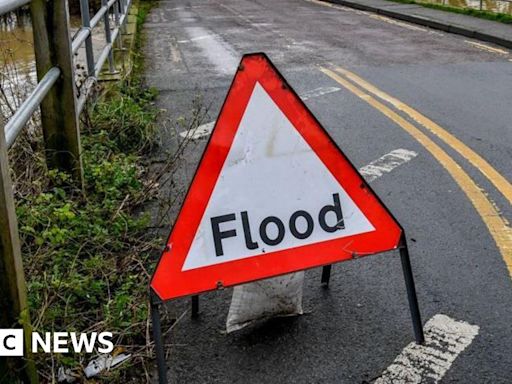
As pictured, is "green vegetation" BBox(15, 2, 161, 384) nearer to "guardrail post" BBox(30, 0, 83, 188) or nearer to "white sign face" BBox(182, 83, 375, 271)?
"guardrail post" BBox(30, 0, 83, 188)

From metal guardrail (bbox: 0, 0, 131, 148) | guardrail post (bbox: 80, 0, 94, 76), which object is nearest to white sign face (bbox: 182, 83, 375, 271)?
metal guardrail (bbox: 0, 0, 131, 148)

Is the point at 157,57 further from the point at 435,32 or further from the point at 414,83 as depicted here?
the point at 435,32

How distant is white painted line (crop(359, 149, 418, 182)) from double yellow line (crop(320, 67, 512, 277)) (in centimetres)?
22

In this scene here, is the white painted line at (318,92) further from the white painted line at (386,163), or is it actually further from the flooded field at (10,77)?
the flooded field at (10,77)

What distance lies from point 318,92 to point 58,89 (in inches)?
167

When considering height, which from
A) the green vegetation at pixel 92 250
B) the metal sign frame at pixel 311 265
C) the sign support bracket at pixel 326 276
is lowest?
the sign support bracket at pixel 326 276

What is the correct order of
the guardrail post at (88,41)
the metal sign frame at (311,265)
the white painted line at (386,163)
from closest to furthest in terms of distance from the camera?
1. the metal sign frame at (311,265)
2. the white painted line at (386,163)
3. the guardrail post at (88,41)

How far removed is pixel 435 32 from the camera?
13.7 m

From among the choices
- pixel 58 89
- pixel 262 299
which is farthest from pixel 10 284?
pixel 58 89

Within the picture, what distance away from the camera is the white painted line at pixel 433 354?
2900 millimetres

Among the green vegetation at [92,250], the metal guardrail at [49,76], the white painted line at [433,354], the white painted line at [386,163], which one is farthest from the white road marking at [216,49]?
the white painted line at [433,354]

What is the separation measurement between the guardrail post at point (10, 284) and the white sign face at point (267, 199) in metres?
0.58

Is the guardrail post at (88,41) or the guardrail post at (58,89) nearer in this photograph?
the guardrail post at (58,89)

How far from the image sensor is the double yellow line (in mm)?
4357
